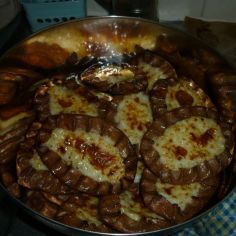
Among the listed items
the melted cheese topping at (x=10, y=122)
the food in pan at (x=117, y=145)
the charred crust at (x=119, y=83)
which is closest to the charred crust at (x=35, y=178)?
the food in pan at (x=117, y=145)

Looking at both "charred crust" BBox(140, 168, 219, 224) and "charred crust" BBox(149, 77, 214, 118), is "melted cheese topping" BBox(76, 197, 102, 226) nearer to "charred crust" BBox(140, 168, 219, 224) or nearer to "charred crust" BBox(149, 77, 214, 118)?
"charred crust" BBox(140, 168, 219, 224)

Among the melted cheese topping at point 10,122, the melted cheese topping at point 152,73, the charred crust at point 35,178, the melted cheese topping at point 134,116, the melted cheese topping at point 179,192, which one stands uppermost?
the melted cheese topping at point 152,73

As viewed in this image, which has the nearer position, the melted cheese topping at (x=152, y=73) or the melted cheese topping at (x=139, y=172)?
the melted cheese topping at (x=139, y=172)

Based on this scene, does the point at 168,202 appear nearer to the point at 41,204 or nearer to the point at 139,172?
the point at 139,172

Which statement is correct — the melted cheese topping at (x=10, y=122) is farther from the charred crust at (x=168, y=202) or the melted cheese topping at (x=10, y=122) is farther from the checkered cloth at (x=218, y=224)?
the checkered cloth at (x=218, y=224)

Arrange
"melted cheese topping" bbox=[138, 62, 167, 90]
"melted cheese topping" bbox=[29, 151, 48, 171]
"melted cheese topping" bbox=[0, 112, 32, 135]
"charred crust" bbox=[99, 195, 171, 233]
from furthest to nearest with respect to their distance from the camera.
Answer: "melted cheese topping" bbox=[138, 62, 167, 90], "melted cheese topping" bbox=[0, 112, 32, 135], "melted cheese topping" bbox=[29, 151, 48, 171], "charred crust" bbox=[99, 195, 171, 233]

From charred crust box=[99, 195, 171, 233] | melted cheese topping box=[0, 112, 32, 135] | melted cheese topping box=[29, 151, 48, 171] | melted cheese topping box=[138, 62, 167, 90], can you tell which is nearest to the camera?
charred crust box=[99, 195, 171, 233]

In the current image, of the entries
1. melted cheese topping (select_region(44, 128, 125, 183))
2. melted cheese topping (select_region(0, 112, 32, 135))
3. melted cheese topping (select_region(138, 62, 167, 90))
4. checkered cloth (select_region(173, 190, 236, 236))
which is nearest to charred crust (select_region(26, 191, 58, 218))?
melted cheese topping (select_region(44, 128, 125, 183))

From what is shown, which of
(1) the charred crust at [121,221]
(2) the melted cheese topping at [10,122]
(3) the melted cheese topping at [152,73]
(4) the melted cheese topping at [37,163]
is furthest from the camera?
(3) the melted cheese topping at [152,73]
